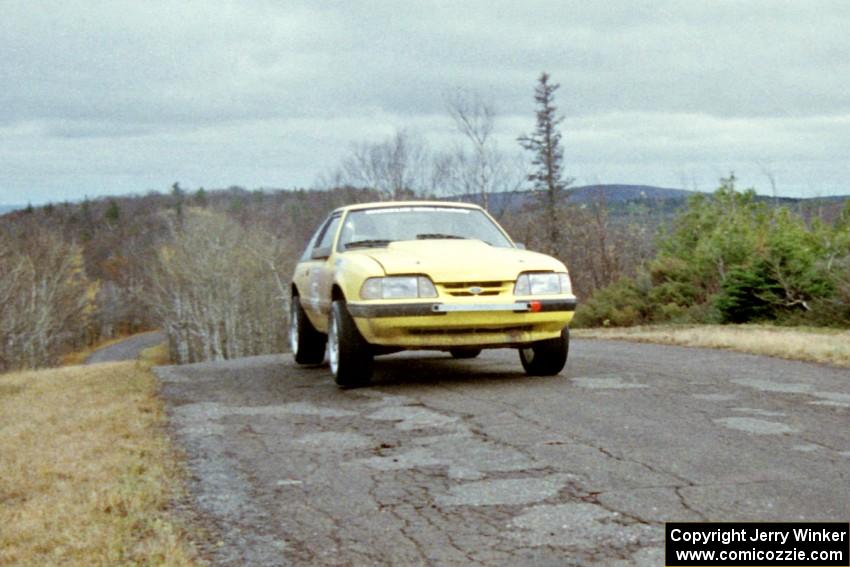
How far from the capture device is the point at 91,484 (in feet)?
15.8

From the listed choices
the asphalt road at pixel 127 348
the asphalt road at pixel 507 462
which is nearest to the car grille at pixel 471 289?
the asphalt road at pixel 507 462

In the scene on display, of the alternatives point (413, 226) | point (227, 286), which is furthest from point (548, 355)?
point (227, 286)

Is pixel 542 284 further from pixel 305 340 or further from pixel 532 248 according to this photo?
pixel 532 248

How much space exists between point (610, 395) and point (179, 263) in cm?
5561

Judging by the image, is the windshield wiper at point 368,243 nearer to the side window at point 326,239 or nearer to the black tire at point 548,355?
the side window at point 326,239

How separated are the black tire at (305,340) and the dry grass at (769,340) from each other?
4586mm

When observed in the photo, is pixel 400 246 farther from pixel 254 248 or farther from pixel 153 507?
pixel 254 248

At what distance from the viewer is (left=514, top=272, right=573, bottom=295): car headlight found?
7496mm

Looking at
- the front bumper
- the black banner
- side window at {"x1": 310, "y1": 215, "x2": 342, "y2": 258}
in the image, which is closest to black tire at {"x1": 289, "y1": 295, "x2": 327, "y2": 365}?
side window at {"x1": 310, "y1": 215, "x2": 342, "y2": 258}

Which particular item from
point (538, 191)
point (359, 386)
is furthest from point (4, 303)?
point (359, 386)

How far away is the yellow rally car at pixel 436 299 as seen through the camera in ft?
24.0

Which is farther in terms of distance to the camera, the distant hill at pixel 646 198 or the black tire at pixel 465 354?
the distant hill at pixel 646 198

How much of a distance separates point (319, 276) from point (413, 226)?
3.34 feet

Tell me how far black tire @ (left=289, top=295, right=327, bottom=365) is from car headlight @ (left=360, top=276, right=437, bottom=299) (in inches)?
107
